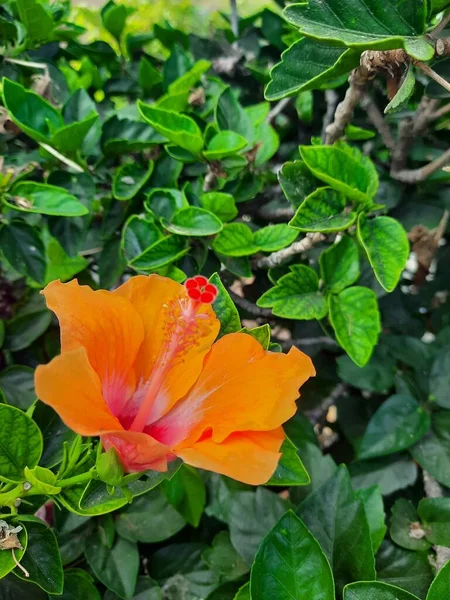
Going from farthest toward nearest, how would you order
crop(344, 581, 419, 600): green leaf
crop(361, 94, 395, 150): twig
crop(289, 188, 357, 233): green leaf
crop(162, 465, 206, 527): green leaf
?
crop(361, 94, 395, 150): twig
crop(162, 465, 206, 527): green leaf
crop(289, 188, 357, 233): green leaf
crop(344, 581, 419, 600): green leaf

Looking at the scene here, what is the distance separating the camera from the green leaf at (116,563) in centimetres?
67

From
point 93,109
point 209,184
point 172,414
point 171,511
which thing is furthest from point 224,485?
point 93,109

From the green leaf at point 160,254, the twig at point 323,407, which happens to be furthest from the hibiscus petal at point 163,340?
the twig at point 323,407

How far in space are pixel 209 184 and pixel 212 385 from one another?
0.35 meters

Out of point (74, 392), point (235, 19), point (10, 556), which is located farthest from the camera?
point (235, 19)

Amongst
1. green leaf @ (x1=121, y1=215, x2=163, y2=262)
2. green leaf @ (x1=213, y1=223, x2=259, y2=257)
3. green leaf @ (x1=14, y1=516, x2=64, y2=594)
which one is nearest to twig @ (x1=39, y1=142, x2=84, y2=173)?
green leaf @ (x1=121, y1=215, x2=163, y2=262)

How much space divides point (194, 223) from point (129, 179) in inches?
6.5

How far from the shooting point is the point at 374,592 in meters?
0.51

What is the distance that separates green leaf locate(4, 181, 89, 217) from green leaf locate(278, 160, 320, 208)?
0.23 metres

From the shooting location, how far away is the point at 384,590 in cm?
51

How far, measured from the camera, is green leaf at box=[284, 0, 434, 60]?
514mm

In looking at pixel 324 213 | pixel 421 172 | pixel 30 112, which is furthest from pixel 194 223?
pixel 421 172

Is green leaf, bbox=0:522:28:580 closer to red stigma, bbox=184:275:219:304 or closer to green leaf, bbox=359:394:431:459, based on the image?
red stigma, bbox=184:275:219:304

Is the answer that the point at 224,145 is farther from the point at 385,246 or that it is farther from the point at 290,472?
the point at 290,472
